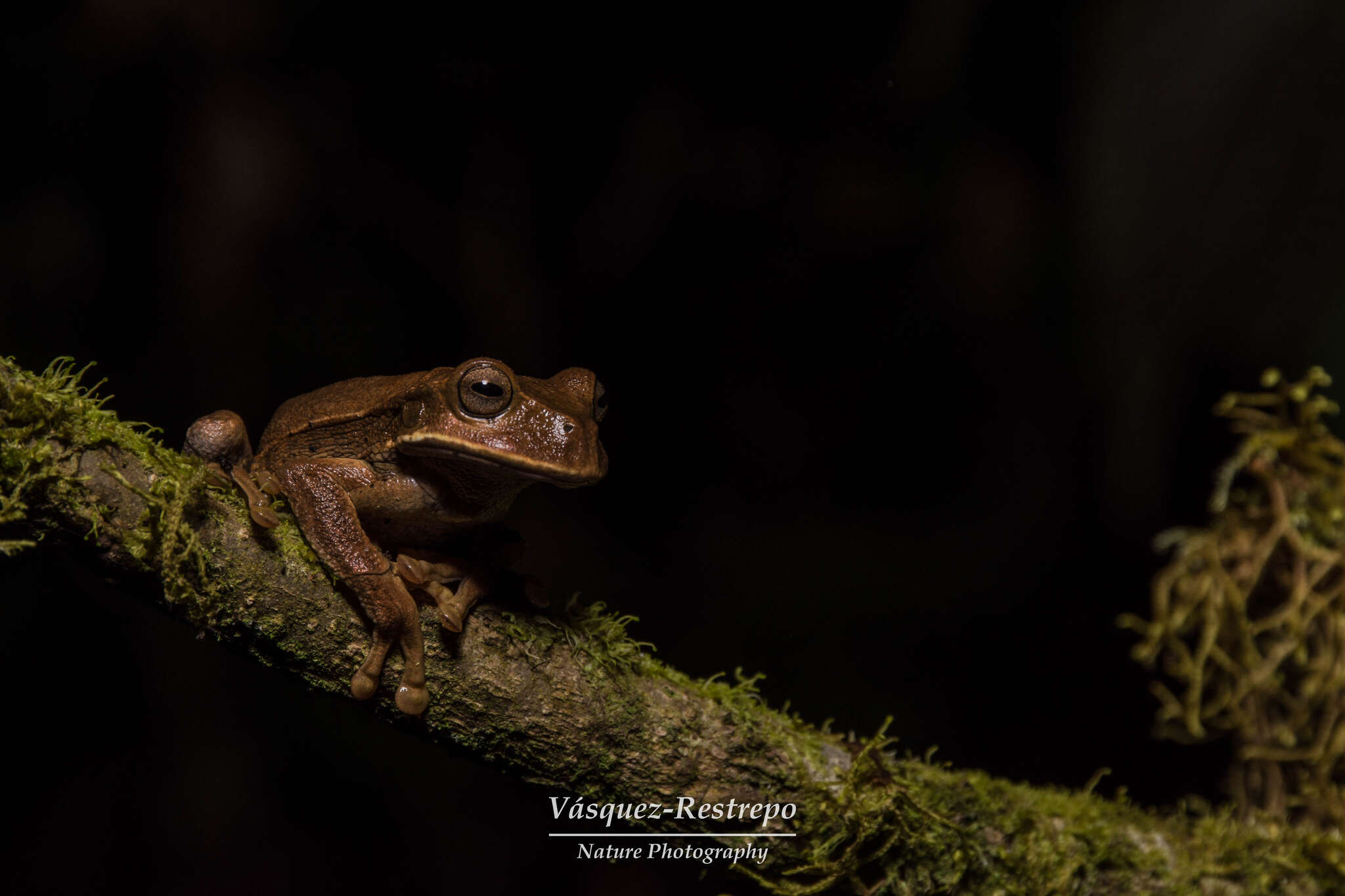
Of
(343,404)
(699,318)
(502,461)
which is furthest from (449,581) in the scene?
(699,318)

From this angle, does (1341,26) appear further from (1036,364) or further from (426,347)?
(426,347)

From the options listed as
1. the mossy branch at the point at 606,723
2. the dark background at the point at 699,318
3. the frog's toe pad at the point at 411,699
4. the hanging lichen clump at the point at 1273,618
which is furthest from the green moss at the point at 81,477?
the hanging lichen clump at the point at 1273,618

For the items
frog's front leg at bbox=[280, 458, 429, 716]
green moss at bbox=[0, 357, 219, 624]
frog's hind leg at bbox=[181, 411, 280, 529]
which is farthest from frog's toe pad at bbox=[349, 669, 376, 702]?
frog's hind leg at bbox=[181, 411, 280, 529]

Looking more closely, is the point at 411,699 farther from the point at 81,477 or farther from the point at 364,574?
the point at 81,477

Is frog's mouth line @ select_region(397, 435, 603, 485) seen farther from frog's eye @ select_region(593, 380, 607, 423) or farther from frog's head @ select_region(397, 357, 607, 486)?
frog's eye @ select_region(593, 380, 607, 423)

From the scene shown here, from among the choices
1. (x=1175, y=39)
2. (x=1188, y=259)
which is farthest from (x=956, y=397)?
(x=1175, y=39)
